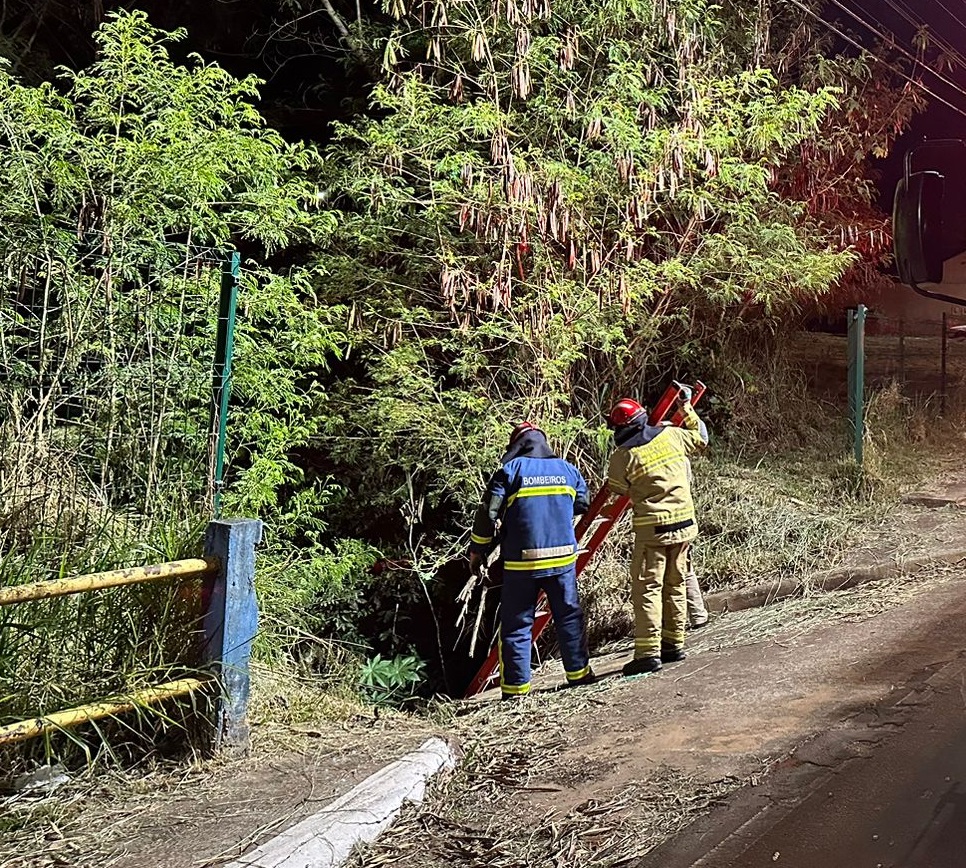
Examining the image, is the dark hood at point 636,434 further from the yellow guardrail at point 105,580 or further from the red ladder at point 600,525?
the yellow guardrail at point 105,580

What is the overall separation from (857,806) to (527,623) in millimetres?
2713

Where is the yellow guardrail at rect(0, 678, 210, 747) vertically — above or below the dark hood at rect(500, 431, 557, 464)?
below

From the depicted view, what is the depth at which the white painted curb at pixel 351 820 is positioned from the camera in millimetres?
3449

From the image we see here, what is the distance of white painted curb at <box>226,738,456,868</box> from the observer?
3.45m

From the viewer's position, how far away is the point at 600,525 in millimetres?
7141

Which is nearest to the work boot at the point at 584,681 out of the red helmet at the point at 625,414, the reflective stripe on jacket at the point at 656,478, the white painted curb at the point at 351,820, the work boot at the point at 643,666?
the work boot at the point at 643,666

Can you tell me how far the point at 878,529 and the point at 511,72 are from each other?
555cm

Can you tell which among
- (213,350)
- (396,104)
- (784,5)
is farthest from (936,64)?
(213,350)

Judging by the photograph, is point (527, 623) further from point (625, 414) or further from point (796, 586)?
point (796, 586)

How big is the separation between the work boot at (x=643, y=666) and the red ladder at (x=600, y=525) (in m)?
0.76

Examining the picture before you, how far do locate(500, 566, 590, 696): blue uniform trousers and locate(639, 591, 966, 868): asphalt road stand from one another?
1.85 meters

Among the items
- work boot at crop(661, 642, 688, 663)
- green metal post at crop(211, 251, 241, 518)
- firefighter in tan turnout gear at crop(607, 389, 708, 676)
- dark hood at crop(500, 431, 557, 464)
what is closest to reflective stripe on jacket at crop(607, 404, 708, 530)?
firefighter in tan turnout gear at crop(607, 389, 708, 676)

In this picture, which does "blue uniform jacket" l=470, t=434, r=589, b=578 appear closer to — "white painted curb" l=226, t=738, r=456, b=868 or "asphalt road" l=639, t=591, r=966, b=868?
"white painted curb" l=226, t=738, r=456, b=868

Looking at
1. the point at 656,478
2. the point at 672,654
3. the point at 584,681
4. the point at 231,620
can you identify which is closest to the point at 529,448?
the point at 656,478
